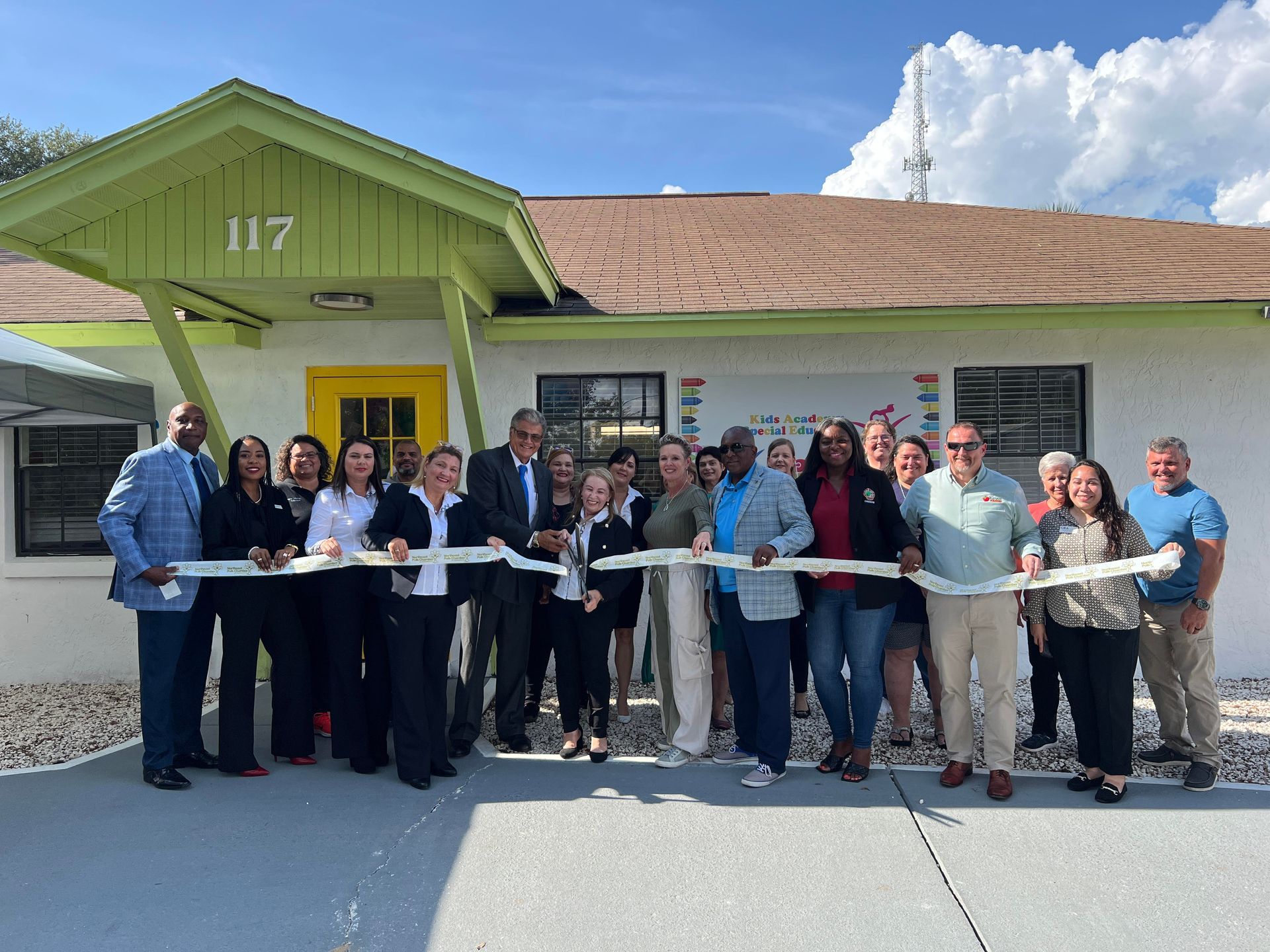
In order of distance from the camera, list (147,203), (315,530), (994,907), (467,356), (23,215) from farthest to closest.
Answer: (467,356)
(147,203)
(23,215)
(315,530)
(994,907)

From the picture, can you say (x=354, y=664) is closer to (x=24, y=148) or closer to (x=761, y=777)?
(x=761, y=777)

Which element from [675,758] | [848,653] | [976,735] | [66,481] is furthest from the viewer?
[66,481]

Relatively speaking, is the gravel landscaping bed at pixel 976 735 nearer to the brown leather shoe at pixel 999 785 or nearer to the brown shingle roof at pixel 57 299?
the brown leather shoe at pixel 999 785

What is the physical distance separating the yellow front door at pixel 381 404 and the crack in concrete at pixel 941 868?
4590 mm

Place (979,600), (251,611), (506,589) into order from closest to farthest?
(979,600) < (251,611) < (506,589)

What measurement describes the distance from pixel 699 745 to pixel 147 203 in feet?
15.9

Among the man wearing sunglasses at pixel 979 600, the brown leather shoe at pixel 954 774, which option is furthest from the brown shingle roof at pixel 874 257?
the brown leather shoe at pixel 954 774

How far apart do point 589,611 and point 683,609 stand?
55 centimetres

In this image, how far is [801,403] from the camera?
7203 mm

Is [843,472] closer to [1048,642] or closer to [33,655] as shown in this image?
[1048,642]

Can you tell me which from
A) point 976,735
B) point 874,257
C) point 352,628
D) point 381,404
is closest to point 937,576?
point 976,735

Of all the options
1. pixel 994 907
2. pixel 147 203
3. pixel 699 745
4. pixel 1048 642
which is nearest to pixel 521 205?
pixel 147 203

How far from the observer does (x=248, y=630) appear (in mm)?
4754

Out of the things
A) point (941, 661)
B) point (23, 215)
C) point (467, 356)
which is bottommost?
point (941, 661)
